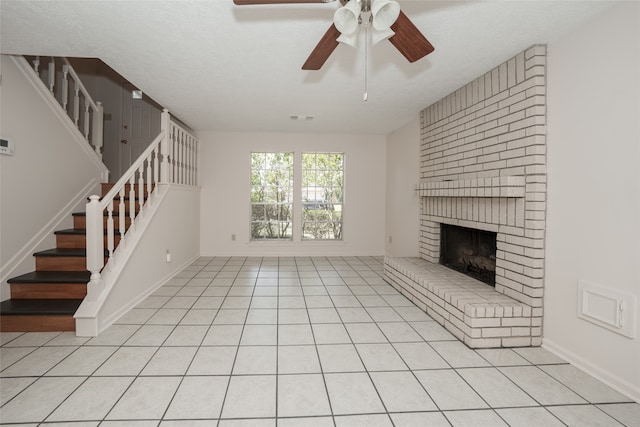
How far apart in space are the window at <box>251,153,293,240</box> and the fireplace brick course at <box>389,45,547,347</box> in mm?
3249

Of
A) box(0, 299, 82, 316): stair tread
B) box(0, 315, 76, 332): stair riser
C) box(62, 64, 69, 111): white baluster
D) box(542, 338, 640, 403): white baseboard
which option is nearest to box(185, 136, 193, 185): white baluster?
box(62, 64, 69, 111): white baluster

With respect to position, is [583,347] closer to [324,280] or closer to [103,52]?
[324,280]

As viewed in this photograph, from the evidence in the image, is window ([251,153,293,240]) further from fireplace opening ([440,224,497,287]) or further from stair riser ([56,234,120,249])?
fireplace opening ([440,224,497,287])

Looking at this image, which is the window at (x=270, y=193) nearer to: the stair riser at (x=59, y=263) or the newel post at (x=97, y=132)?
the newel post at (x=97, y=132)

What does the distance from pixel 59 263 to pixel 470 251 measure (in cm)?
439

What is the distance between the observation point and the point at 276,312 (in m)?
3.19

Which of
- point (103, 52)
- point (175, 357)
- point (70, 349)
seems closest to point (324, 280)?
point (175, 357)

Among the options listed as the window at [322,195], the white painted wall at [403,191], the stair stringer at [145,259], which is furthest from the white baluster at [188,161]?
the white painted wall at [403,191]

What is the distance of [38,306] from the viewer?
9.02 ft

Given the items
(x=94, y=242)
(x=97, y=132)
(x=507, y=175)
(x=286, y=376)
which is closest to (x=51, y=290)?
(x=94, y=242)

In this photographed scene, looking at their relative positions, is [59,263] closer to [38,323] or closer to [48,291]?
[48,291]

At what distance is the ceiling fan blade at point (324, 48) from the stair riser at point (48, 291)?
2840 millimetres

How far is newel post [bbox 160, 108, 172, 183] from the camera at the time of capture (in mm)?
4242

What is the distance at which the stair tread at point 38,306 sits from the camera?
2633 millimetres
